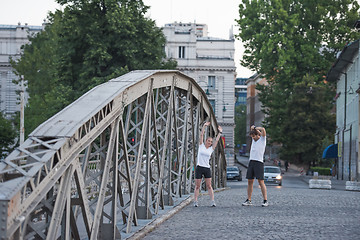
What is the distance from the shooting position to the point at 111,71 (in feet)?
131

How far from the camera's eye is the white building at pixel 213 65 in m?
88.4

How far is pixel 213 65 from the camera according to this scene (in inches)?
3556

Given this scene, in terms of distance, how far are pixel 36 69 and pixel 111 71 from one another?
17.8m

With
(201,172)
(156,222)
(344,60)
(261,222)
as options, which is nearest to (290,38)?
(344,60)

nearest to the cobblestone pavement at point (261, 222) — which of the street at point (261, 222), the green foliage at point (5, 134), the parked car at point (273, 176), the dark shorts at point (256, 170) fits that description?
the street at point (261, 222)

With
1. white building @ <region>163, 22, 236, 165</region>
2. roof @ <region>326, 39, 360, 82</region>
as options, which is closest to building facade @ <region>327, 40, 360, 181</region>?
roof @ <region>326, 39, 360, 82</region>

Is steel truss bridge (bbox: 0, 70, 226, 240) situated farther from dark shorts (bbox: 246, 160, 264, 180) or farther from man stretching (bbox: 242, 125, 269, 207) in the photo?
dark shorts (bbox: 246, 160, 264, 180)

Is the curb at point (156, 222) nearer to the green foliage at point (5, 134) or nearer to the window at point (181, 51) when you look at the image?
the green foliage at point (5, 134)

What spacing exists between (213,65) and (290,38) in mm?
32339

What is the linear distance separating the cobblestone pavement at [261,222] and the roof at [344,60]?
3621 cm

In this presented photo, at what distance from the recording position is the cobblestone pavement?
10.1 meters

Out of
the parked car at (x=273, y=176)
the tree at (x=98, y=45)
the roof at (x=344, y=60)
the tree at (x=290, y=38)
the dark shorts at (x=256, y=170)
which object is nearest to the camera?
the dark shorts at (x=256, y=170)

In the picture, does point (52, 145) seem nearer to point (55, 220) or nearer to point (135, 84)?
point (55, 220)

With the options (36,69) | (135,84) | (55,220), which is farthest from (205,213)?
(36,69)
